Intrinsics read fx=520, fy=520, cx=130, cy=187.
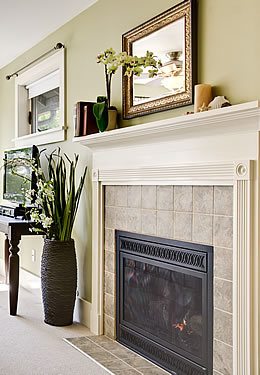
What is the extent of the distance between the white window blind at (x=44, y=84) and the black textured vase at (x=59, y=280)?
171 centimetres

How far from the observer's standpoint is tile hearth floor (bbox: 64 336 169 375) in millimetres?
2986

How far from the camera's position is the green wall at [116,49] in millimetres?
2463

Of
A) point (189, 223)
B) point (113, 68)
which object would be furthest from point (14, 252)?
point (189, 223)

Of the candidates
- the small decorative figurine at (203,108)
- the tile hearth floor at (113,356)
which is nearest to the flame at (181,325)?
the tile hearth floor at (113,356)

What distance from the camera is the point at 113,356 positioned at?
3229 mm

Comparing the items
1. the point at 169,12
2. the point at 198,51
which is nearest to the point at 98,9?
the point at 169,12

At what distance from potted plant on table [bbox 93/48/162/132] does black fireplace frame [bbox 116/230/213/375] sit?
78 centimetres

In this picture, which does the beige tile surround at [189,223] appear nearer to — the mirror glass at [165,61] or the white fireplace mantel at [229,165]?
the white fireplace mantel at [229,165]

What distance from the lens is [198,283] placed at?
9.07 ft

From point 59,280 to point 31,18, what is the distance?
86.4 inches

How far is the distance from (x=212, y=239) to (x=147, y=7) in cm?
159

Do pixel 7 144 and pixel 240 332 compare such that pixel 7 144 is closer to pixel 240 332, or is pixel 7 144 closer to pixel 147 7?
pixel 147 7

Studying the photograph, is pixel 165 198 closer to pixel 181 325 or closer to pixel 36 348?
pixel 181 325

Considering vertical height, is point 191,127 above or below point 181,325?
above
